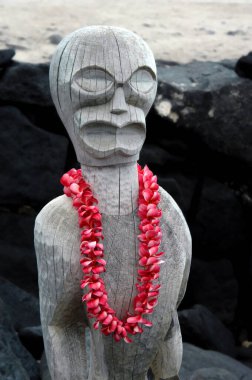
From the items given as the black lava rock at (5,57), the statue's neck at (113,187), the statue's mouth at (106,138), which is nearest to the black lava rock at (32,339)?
the black lava rock at (5,57)

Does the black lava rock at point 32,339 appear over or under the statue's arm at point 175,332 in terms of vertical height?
under

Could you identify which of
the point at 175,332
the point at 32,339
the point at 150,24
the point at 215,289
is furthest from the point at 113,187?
Result: the point at 150,24

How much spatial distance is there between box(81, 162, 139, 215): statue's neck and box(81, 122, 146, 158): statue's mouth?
7 centimetres

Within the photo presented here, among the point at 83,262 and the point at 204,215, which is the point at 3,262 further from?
the point at 83,262

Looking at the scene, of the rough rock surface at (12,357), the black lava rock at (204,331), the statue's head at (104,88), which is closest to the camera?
the statue's head at (104,88)

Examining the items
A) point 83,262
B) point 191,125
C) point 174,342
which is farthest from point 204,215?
point 83,262

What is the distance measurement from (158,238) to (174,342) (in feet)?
1.50

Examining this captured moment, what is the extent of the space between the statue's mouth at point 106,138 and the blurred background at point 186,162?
→ 2.47 meters

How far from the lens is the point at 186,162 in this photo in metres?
5.26

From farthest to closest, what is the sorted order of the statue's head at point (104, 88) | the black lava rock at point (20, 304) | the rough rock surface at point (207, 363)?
1. the black lava rock at point (20, 304)
2. the rough rock surface at point (207, 363)
3. the statue's head at point (104, 88)

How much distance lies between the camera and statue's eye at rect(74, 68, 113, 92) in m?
2.35

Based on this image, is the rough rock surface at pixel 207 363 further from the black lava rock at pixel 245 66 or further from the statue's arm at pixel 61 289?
the black lava rock at pixel 245 66

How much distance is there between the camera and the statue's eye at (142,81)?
238 centimetres

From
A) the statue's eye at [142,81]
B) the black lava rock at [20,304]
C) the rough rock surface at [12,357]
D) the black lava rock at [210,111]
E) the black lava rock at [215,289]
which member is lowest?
the black lava rock at [215,289]
